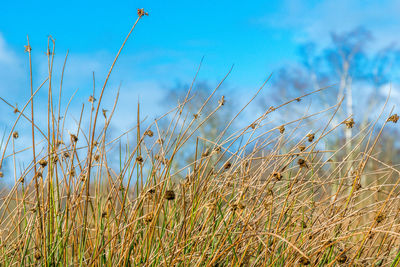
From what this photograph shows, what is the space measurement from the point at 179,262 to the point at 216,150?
54 centimetres

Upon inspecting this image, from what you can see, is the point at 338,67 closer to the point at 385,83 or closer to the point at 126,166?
the point at 385,83

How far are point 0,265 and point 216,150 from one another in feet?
4.52

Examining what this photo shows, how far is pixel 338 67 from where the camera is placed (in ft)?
61.6

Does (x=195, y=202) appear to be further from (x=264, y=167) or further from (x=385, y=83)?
(x=385, y=83)

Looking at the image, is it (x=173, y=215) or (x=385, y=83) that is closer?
(x=173, y=215)

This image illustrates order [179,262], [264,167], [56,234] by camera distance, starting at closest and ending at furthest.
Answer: [179,262], [56,234], [264,167]

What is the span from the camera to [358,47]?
62.2 ft

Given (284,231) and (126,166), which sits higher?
(126,166)

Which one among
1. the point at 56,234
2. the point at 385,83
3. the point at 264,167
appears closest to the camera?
the point at 56,234

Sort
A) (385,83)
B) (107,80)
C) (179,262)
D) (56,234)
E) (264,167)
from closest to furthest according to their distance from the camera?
(107,80), (179,262), (56,234), (264,167), (385,83)

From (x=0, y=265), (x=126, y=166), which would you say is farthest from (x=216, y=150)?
(x=0, y=265)

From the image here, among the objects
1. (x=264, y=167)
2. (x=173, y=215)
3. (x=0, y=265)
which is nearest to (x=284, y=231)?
(x=264, y=167)

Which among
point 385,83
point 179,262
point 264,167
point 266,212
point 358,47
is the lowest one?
point 179,262

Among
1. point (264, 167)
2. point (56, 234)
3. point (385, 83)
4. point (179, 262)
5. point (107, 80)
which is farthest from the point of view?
point (385, 83)
